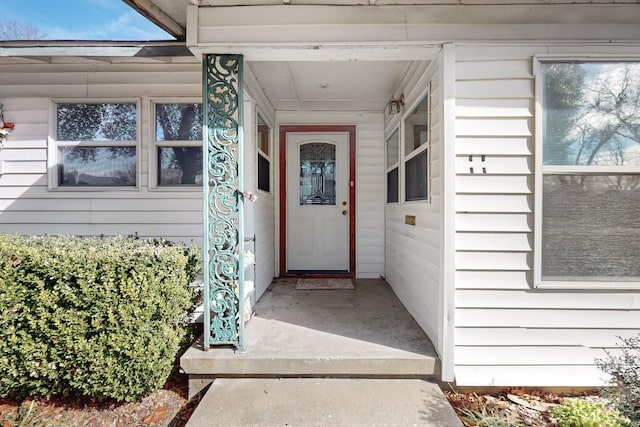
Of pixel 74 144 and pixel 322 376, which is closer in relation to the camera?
pixel 322 376

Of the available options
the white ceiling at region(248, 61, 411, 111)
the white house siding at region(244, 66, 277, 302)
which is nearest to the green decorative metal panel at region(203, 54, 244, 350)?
the white house siding at region(244, 66, 277, 302)

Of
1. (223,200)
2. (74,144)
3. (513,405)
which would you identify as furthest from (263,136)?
(513,405)

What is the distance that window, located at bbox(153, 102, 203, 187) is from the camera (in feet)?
10.3

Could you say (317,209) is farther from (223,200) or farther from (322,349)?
(322,349)

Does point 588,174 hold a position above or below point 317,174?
below

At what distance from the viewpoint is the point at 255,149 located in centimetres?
308

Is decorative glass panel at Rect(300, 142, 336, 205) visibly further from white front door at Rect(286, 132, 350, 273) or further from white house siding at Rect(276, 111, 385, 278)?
white house siding at Rect(276, 111, 385, 278)

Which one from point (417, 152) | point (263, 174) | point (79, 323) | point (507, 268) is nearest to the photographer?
point (79, 323)

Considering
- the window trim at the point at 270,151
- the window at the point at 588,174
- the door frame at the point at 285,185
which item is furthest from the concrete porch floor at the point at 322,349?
the window trim at the point at 270,151

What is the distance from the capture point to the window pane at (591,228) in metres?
2.04

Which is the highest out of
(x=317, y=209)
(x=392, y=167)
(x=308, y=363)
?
(x=392, y=167)

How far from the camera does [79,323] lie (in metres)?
1.97

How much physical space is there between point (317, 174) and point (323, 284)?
152cm

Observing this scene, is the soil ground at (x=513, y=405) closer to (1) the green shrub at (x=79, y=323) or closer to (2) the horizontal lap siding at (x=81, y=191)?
(1) the green shrub at (x=79, y=323)
